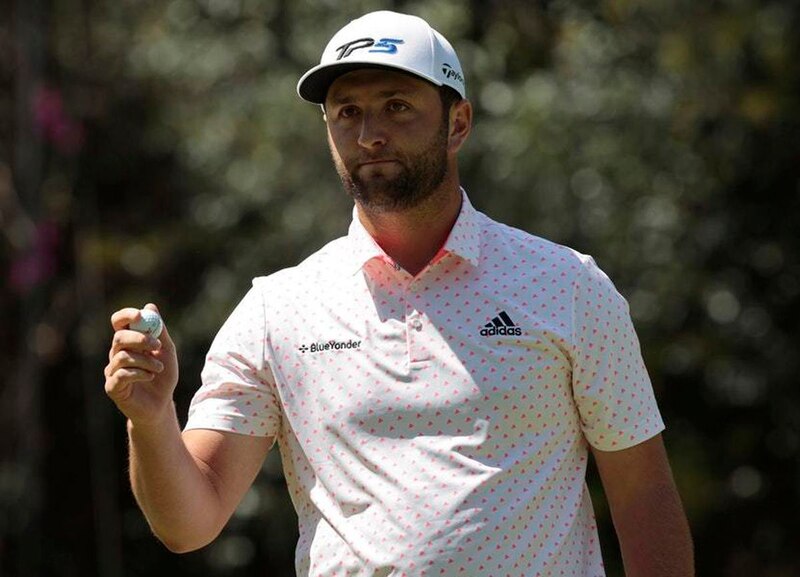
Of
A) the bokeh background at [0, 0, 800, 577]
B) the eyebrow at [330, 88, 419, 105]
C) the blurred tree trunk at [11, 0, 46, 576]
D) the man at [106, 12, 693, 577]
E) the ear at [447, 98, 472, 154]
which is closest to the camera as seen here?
the man at [106, 12, 693, 577]

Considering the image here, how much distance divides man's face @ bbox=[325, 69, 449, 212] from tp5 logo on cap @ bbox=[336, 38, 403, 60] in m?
0.04

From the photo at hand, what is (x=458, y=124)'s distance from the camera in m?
3.35

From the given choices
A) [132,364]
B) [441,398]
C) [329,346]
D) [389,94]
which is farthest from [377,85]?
[132,364]

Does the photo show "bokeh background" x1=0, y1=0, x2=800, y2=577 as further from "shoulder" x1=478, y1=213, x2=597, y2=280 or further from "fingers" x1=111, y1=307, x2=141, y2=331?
"fingers" x1=111, y1=307, x2=141, y2=331

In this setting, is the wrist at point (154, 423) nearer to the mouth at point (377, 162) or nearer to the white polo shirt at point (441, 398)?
the white polo shirt at point (441, 398)

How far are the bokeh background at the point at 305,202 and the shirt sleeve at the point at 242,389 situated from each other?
524 centimetres

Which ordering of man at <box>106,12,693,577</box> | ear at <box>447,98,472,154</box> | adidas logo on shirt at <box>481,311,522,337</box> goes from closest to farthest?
man at <box>106,12,693,577</box> → adidas logo on shirt at <box>481,311,522,337</box> → ear at <box>447,98,472,154</box>

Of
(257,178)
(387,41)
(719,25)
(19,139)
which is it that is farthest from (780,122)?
(387,41)

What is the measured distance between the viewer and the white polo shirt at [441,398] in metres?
2.94

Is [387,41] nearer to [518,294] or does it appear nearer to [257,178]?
[518,294]

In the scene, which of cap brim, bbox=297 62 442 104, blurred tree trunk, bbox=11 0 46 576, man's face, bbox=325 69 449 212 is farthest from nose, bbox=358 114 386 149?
blurred tree trunk, bbox=11 0 46 576

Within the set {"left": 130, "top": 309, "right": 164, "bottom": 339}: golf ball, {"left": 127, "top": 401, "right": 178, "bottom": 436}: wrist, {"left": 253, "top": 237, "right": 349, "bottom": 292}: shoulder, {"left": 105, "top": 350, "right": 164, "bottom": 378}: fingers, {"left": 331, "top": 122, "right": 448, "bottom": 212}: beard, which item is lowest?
{"left": 127, "top": 401, "right": 178, "bottom": 436}: wrist

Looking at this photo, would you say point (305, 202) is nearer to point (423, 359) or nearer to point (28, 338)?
point (28, 338)

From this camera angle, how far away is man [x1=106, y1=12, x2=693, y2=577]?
116 inches
